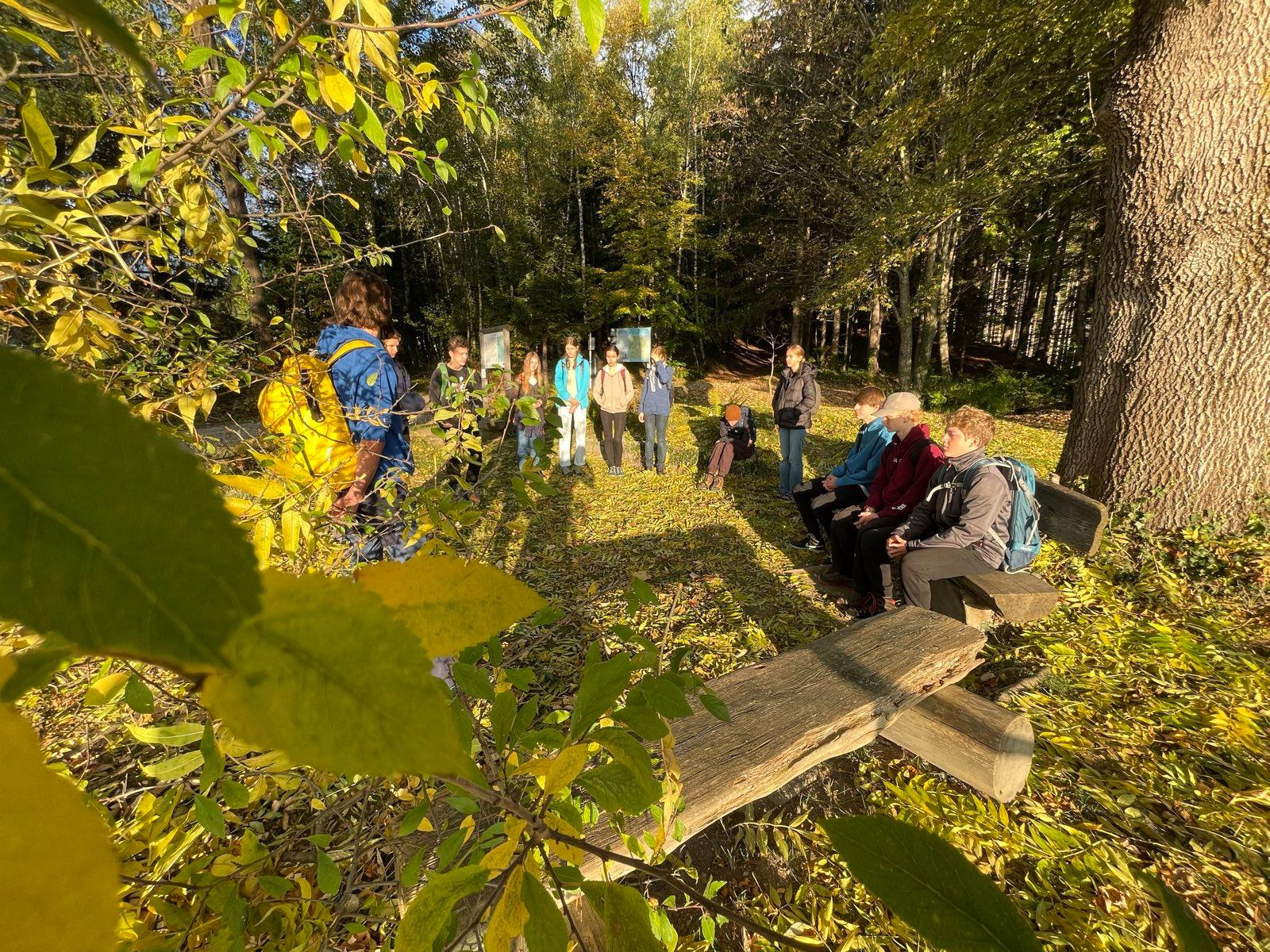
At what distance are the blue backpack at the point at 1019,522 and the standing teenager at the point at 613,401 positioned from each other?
16.8ft

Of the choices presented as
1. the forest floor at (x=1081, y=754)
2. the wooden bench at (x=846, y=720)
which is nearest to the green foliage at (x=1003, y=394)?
the forest floor at (x=1081, y=754)

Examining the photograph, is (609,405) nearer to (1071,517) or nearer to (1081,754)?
(1071,517)

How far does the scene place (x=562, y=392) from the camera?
7.73 m

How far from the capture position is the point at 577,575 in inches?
200

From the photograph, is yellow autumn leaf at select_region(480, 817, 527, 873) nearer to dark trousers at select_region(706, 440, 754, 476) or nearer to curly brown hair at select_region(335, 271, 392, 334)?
curly brown hair at select_region(335, 271, 392, 334)

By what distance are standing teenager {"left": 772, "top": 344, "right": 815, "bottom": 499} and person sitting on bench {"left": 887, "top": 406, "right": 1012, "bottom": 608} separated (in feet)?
9.28

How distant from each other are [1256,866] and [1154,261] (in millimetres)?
3550

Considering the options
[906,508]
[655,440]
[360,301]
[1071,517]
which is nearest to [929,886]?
[360,301]

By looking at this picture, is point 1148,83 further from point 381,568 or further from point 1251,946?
point 381,568

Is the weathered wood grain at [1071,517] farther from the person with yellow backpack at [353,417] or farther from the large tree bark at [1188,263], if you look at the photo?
the person with yellow backpack at [353,417]

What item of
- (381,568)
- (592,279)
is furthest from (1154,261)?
(592,279)

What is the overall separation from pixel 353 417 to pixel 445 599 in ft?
4.62

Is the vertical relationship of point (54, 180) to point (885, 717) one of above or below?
above

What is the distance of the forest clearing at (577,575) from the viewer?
0.70 ft
